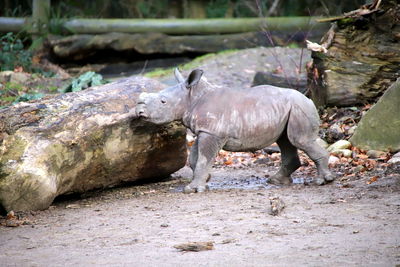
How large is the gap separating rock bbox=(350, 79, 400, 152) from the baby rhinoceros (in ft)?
4.92

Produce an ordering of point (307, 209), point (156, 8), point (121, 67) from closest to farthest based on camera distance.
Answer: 1. point (307, 209)
2. point (121, 67)
3. point (156, 8)

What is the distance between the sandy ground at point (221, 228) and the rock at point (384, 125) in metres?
1.13

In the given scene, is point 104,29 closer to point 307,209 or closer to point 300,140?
point 300,140

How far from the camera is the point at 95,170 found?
6438mm

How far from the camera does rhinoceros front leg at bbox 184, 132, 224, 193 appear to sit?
21.1 ft

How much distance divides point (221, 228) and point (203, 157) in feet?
4.92

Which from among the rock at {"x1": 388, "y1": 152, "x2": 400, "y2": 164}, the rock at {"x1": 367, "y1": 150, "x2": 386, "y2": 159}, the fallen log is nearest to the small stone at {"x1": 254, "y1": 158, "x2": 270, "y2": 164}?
the rock at {"x1": 367, "y1": 150, "x2": 386, "y2": 159}

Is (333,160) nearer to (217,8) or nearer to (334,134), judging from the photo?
(334,134)

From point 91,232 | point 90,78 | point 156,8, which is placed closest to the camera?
point 91,232

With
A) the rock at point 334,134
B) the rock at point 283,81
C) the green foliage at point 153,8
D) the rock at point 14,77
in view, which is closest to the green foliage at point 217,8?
the green foliage at point 153,8

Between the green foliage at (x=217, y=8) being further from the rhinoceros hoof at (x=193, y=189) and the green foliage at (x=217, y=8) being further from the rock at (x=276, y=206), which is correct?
Result: the rock at (x=276, y=206)

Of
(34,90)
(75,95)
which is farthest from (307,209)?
(34,90)

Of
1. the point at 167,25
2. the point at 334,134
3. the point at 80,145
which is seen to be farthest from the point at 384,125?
the point at 167,25

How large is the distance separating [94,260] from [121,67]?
12.3m
